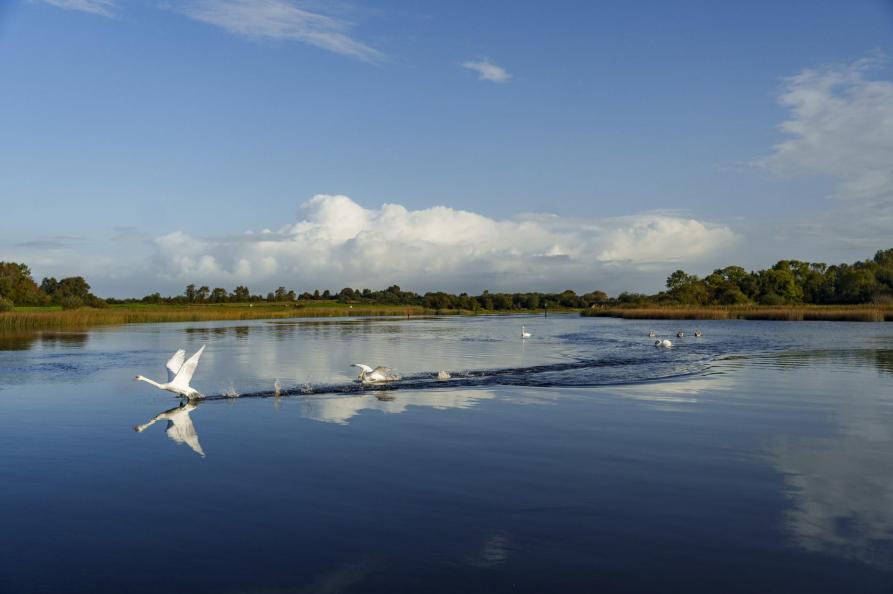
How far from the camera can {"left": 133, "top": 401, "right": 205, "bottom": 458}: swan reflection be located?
13.7 meters

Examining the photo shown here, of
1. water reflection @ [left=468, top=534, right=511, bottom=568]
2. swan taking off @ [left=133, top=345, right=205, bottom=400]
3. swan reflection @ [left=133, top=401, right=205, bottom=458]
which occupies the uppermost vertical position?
swan taking off @ [left=133, top=345, right=205, bottom=400]

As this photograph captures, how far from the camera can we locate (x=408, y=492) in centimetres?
986

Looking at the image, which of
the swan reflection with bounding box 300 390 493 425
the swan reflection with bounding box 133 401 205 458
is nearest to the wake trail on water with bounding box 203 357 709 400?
the swan reflection with bounding box 300 390 493 425

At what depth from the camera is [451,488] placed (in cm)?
1004

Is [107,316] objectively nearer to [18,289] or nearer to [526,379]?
[18,289]

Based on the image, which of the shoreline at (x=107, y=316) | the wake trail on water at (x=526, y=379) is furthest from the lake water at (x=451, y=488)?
the shoreline at (x=107, y=316)

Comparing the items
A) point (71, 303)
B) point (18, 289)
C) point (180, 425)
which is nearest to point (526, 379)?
point (180, 425)

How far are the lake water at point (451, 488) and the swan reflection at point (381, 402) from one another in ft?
0.39

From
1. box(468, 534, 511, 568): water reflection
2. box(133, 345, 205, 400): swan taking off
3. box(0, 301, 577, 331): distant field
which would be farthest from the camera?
box(0, 301, 577, 331): distant field

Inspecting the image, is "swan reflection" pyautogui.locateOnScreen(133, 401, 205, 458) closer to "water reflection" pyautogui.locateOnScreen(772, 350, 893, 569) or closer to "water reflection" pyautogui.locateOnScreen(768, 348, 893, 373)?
"water reflection" pyautogui.locateOnScreen(772, 350, 893, 569)

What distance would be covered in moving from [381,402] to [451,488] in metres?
8.68

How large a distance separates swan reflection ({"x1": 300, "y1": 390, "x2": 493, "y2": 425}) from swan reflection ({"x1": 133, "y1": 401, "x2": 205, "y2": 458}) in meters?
2.77

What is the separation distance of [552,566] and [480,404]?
1085cm

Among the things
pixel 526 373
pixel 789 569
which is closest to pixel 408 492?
pixel 789 569
